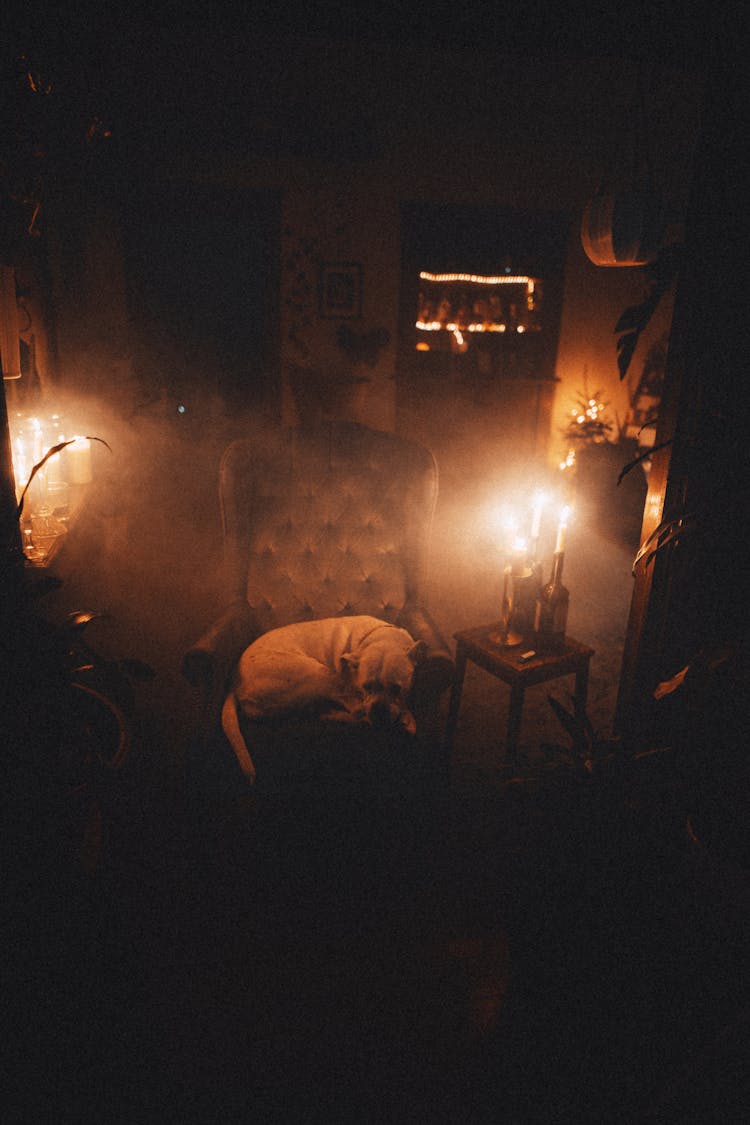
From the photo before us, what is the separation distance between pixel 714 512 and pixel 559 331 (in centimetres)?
356

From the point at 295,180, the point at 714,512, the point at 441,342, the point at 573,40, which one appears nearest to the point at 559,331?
the point at 441,342

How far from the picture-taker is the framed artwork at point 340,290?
4301 mm

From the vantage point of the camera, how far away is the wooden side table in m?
2.44

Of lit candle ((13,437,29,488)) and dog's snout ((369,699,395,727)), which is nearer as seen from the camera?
dog's snout ((369,699,395,727))

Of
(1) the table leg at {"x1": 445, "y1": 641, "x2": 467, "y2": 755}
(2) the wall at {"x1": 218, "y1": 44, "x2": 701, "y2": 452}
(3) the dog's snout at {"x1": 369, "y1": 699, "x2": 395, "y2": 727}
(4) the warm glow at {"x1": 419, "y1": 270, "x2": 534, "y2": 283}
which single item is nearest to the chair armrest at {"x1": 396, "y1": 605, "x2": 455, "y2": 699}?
(3) the dog's snout at {"x1": 369, "y1": 699, "x2": 395, "y2": 727}

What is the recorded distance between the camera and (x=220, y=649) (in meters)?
2.34

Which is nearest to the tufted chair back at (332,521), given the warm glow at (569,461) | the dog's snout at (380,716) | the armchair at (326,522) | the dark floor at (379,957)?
the armchair at (326,522)

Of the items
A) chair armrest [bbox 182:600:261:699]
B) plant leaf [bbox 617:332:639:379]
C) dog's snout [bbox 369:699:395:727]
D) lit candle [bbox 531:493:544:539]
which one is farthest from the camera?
lit candle [bbox 531:493:544:539]

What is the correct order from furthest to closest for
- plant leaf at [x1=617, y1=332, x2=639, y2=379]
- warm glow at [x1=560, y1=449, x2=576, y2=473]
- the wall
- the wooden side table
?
warm glow at [x1=560, y1=449, x2=576, y2=473], the wall, the wooden side table, plant leaf at [x1=617, y1=332, x2=639, y2=379]

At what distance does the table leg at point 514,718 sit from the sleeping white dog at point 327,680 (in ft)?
1.24

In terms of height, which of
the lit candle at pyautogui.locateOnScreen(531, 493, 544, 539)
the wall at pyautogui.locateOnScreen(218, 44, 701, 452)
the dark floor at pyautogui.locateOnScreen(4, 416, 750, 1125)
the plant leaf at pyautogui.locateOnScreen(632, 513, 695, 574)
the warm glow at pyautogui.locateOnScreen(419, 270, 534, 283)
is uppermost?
the wall at pyautogui.locateOnScreen(218, 44, 701, 452)

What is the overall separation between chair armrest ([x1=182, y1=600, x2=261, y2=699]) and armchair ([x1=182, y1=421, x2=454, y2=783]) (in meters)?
0.10

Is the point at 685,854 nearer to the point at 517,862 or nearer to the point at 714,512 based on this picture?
the point at 517,862

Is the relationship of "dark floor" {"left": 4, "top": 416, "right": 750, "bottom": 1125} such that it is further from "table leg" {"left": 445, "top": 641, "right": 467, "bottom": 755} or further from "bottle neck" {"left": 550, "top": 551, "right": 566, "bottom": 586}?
"bottle neck" {"left": 550, "top": 551, "right": 566, "bottom": 586}
